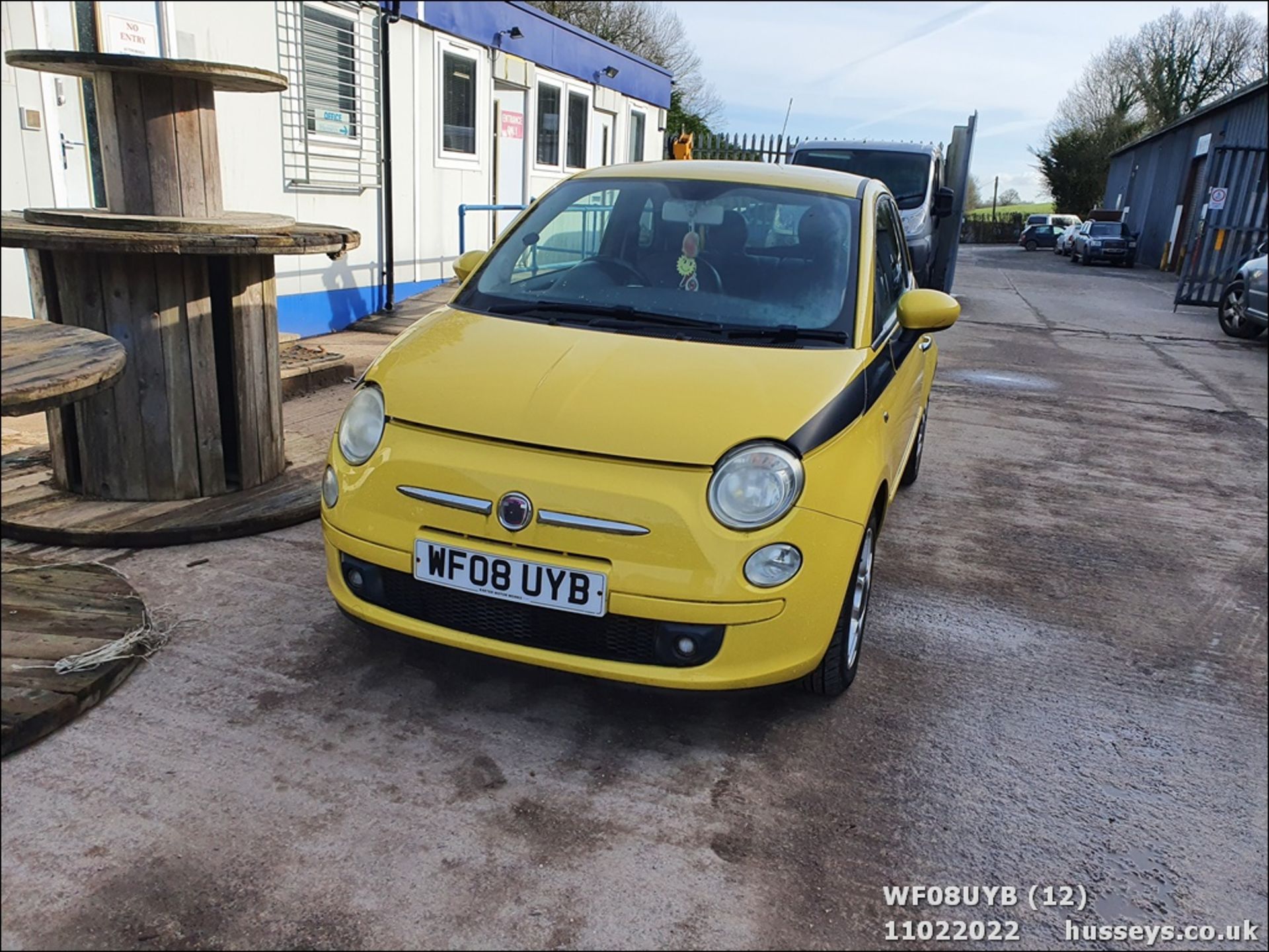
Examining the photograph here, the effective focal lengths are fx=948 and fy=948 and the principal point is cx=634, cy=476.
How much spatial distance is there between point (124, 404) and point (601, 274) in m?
2.10

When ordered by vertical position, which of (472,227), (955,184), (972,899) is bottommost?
(972,899)

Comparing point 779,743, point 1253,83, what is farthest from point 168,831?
point 1253,83

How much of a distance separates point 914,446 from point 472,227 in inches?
304

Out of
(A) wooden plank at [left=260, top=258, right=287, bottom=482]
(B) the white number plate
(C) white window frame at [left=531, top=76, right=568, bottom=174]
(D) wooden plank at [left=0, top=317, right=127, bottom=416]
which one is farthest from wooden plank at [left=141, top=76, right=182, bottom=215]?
(C) white window frame at [left=531, top=76, right=568, bottom=174]

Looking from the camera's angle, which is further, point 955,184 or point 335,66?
point 955,184

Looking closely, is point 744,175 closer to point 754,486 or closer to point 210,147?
point 754,486

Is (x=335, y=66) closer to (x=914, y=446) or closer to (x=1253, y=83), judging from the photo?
(x=914, y=446)

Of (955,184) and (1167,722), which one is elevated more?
(955,184)

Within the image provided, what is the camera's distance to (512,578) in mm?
2484

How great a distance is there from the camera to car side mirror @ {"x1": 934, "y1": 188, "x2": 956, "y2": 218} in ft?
38.3

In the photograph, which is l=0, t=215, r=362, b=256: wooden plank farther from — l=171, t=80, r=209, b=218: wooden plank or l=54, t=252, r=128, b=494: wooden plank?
l=171, t=80, r=209, b=218: wooden plank

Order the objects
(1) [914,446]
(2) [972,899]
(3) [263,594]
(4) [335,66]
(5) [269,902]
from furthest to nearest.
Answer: (4) [335,66]
(1) [914,446]
(3) [263,594]
(2) [972,899]
(5) [269,902]

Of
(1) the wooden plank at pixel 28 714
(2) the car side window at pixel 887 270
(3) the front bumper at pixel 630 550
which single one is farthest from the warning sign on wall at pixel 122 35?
(2) the car side window at pixel 887 270

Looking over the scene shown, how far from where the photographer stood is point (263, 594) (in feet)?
11.3
